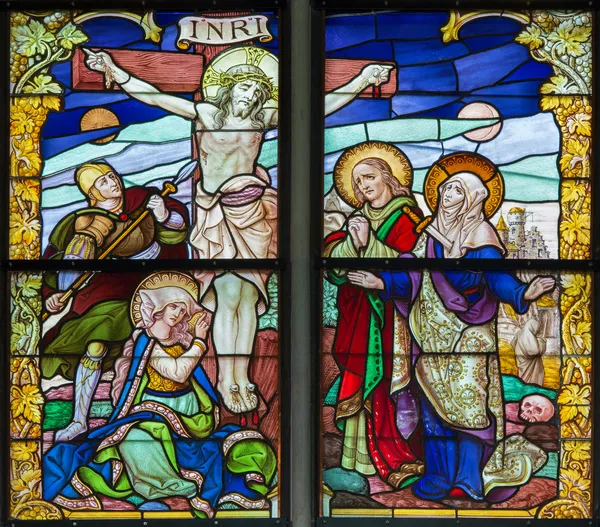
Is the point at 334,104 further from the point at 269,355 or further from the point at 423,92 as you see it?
the point at 269,355

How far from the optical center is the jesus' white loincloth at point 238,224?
3260 mm

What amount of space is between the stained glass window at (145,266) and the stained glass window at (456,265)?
0.83 ft

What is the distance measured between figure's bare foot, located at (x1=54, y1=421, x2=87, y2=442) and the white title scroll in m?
1.48

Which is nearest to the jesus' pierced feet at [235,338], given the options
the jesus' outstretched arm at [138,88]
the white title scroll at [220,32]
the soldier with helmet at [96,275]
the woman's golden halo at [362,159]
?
the soldier with helmet at [96,275]

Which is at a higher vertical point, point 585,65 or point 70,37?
point 70,37

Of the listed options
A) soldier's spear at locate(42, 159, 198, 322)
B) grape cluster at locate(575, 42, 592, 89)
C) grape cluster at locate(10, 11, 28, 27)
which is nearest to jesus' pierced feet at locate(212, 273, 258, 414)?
soldier's spear at locate(42, 159, 198, 322)

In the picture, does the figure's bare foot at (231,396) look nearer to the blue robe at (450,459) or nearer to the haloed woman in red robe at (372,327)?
the haloed woman in red robe at (372,327)

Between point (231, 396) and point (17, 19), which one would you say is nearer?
point (231, 396)

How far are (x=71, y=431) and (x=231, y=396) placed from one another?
61 cm

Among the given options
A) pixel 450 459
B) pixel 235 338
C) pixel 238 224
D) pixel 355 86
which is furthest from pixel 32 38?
pixel 450 459

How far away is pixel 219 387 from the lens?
127 inches

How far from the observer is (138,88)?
3.30 m

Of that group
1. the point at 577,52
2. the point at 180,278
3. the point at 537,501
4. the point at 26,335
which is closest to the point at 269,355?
the point at 180,278

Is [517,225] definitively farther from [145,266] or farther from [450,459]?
[145,266]
